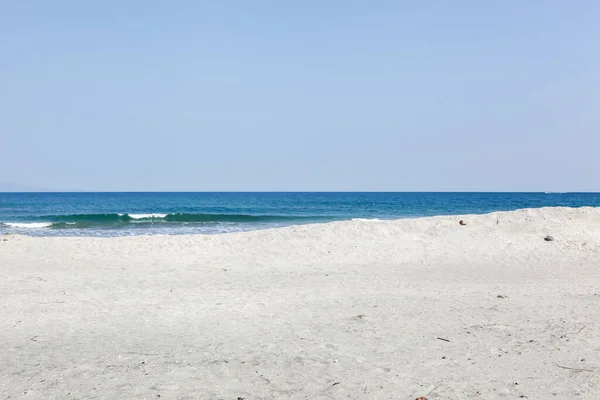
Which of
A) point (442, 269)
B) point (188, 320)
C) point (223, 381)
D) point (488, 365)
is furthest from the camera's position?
point (442, 269)

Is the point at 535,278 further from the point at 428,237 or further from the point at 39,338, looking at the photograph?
the point at 39,338

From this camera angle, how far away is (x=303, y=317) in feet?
25.7

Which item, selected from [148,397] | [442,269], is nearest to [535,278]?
[442,269]

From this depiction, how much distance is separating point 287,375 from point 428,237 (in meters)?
10.9

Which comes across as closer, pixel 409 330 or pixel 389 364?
pixel 389 364

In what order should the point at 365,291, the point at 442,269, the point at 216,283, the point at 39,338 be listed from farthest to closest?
the point at 442,269 → the point at 216,283 → the point at 365,291 → the point at 39,338

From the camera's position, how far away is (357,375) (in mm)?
5398

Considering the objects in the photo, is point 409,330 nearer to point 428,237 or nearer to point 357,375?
point 357,375

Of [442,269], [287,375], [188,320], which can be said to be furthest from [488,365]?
[442,269]

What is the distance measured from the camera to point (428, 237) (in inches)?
612

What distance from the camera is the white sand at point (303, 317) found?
5.19 metres

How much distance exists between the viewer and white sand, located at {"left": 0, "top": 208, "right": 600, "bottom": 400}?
5191 mm

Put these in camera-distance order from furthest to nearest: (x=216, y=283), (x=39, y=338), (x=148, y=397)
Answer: (x=216, y=283)
(x=39, y=338)
(x=148, y=397)

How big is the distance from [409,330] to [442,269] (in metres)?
5.79
